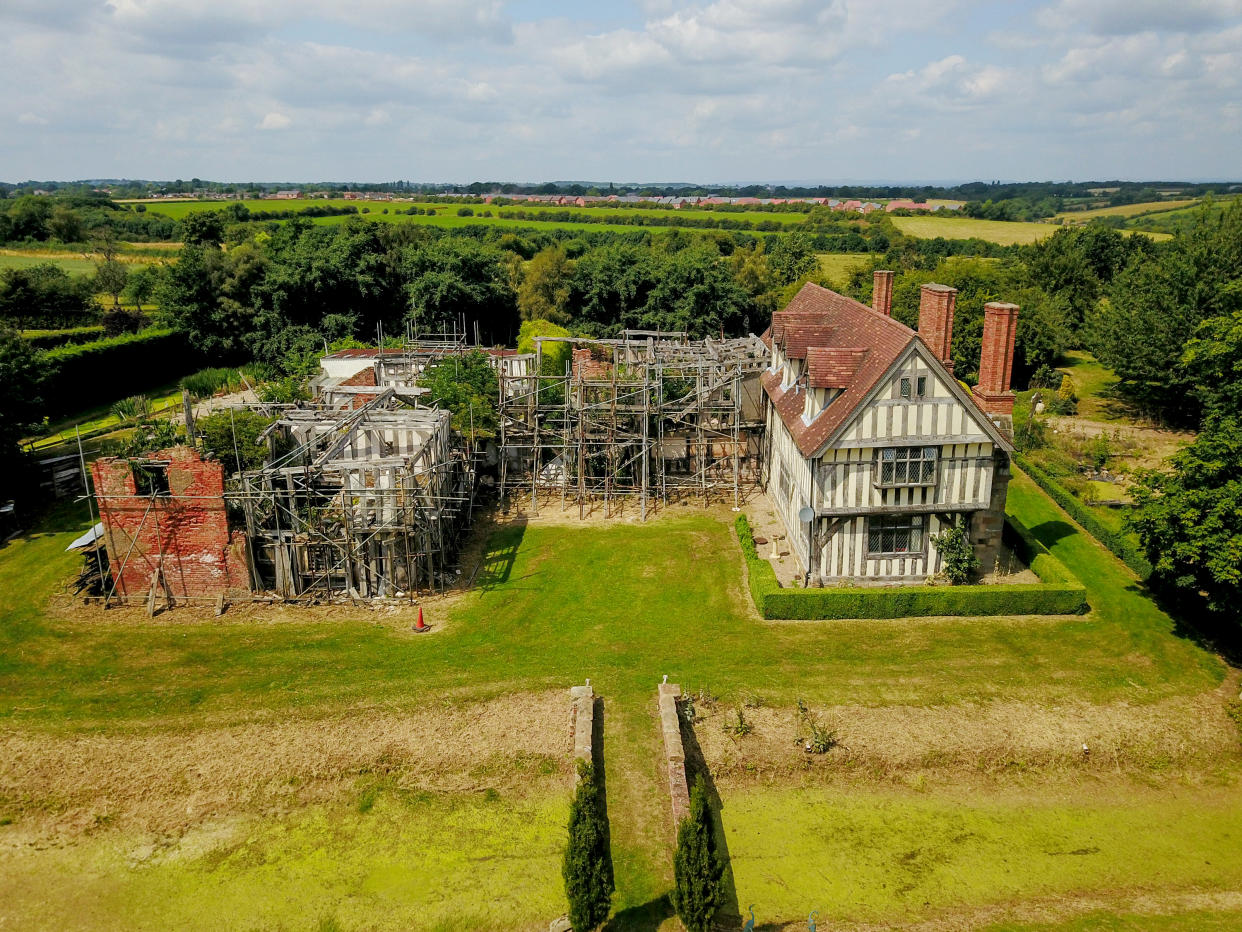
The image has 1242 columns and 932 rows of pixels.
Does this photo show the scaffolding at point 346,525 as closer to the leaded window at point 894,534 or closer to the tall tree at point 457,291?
the leaded window at point 894,534

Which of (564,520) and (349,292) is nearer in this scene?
(564,520)

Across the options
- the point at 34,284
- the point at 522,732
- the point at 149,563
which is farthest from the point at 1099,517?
the point at 34,284

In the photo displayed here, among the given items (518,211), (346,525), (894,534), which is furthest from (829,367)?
(518,211)

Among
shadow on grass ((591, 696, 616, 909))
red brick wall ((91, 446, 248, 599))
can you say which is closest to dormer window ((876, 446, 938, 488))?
shadow on grass ((591, 696, 616, 909))

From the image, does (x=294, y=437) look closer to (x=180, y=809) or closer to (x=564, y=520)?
(x=564, y=520)

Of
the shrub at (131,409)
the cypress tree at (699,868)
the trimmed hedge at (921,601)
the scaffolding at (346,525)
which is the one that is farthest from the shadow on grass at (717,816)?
the shrub at (131,409)

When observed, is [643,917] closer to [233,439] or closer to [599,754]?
[599,754]
